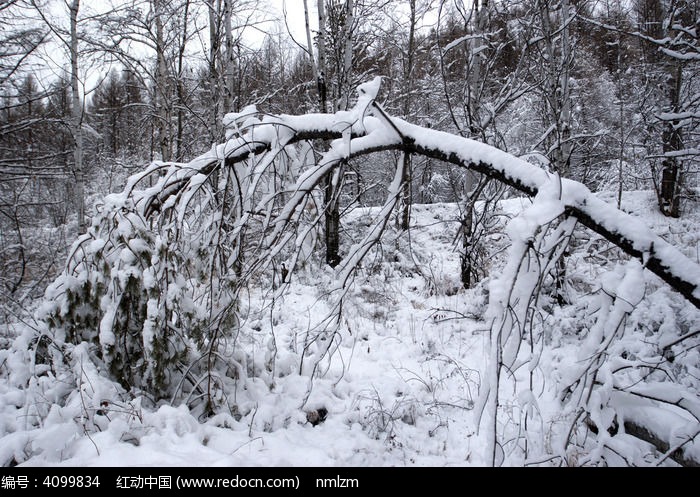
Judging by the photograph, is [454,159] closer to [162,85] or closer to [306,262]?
[306,262]

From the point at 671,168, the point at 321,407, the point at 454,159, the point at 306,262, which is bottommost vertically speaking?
the point at 321,407

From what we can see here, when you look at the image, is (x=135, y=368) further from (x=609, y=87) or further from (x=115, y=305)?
(x=609, y=87)

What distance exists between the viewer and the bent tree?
4.50 feet

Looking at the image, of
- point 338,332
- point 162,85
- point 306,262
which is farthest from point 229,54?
point 306,262

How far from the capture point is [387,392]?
12.1 feet

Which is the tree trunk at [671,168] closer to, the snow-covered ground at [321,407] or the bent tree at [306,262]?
the snow-covered ground at [321,407]

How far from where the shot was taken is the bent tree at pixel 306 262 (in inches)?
54.0

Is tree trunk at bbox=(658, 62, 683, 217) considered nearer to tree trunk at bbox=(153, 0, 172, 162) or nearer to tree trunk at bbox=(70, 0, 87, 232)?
tree trunk at bbox=(153, 0, 172, 162)

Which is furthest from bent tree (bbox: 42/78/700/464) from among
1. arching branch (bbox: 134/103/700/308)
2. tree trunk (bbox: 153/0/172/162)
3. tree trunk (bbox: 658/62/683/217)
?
tree trunk (bbox: 658/62/683/217)

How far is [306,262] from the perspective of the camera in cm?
189

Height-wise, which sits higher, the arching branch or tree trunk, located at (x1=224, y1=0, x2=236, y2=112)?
tree trunk, located at (x1=224, y1=0, x2=236, y2=112)

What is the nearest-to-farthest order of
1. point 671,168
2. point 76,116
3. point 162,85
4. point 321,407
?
1. point 321,407
2. point 76,116
3. point 671,168
4. point 162,85

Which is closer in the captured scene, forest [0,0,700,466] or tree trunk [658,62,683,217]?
forest [0,0,700,466]

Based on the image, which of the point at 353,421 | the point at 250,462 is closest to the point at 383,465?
the point at 353,421
